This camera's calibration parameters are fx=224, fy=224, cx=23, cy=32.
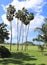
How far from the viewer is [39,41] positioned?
53.4m

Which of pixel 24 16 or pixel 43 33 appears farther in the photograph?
pixel 24 16

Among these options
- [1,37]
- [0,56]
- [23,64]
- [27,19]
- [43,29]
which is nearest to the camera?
[23,64]

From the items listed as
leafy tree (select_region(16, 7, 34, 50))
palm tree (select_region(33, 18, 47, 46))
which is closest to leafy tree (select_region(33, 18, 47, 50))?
palm tree (select_region(33, 18, 47, 46))

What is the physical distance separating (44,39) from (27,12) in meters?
30.9

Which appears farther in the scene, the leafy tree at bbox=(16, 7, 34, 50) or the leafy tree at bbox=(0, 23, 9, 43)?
the leafy tree at bbox=(16, 7, 34, 50)

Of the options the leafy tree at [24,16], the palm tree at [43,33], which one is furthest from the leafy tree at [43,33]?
the leafy tree at [24,16]

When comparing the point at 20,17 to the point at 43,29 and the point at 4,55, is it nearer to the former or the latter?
the point at 43,29

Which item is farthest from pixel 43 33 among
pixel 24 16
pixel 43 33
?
pixel 24 16

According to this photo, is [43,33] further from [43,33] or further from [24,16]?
[24,16]

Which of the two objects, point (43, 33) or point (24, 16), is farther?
point (24, 16)

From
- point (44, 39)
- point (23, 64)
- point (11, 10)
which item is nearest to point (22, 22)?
point (11, 10)

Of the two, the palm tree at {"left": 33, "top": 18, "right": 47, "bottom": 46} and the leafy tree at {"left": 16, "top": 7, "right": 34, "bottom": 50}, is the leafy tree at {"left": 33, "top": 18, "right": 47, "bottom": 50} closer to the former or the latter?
the palm tree at {"left": 33, "top": 18, "right": 47, "bottom": 46}

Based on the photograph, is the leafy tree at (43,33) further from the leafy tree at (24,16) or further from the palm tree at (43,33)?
the leafy tree at (24,16)

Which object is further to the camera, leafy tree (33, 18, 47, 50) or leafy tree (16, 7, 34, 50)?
leafy tree (16, 7, 34, 50)
